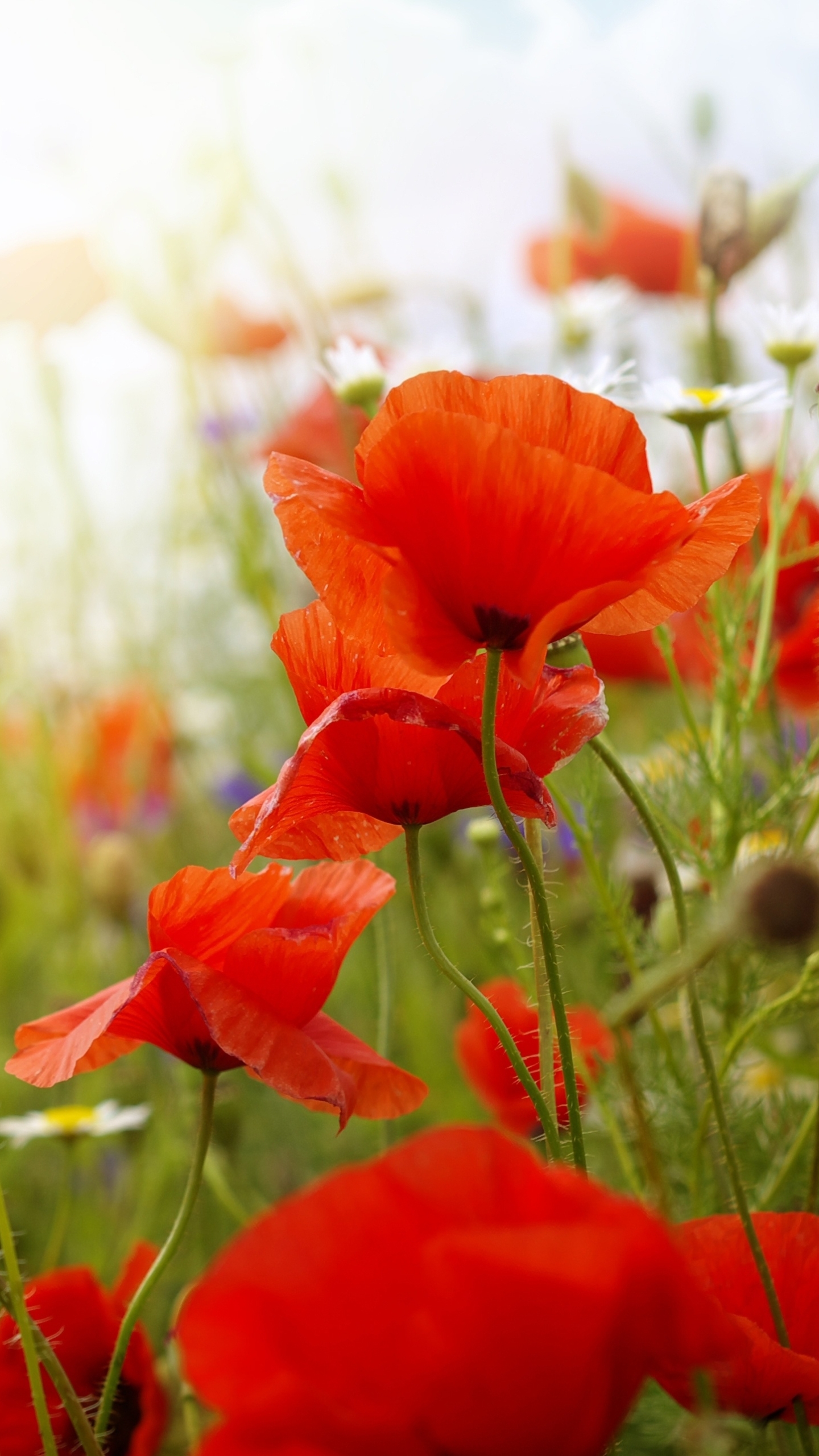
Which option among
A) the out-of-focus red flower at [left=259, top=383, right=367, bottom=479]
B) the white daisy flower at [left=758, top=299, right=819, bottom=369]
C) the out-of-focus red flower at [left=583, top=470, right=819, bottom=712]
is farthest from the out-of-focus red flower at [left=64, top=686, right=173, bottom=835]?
the white daisy flower at [left=758, top=299, right=819, bottom=369]

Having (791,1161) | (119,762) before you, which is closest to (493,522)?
(791,1161)

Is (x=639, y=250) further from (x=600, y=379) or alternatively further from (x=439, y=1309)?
(x=439, y=1309)

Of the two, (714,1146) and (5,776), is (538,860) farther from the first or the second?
(5,776)

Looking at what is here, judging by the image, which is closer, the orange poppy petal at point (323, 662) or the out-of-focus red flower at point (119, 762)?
the orange poppy petal at point (323, 662)

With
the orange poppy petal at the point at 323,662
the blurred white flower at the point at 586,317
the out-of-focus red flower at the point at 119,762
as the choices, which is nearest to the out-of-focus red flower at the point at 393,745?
the orange poppy petal at the point at 323,662

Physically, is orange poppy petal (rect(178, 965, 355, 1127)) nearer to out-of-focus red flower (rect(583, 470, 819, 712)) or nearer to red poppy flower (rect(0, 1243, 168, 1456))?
red poppy flower (rect(0, 1243, 168, 1456))

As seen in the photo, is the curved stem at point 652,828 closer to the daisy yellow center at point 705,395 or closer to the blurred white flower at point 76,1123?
the daisy yellow center at point 705,395

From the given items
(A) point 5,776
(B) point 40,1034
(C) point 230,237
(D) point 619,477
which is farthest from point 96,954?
(D) point 619,477
